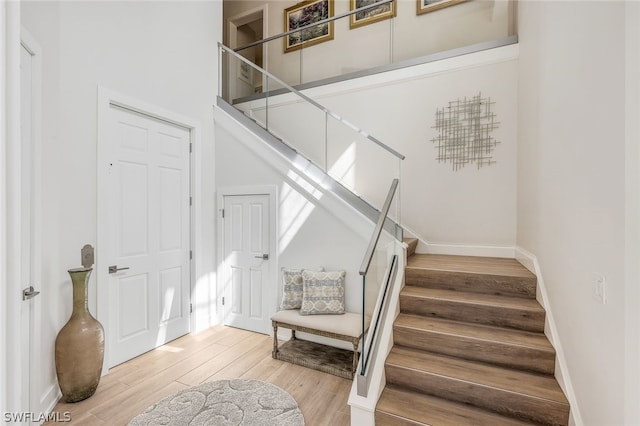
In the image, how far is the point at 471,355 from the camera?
233 centimetres

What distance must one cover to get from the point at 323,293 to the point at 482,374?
1.69 meters

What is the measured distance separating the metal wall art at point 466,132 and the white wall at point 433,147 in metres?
0.06

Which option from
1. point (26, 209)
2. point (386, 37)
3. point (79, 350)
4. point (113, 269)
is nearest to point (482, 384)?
A: point (79, 350)

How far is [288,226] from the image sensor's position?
12.4ft

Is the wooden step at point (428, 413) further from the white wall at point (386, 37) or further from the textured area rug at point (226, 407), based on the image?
the white wall at point (386, 37)

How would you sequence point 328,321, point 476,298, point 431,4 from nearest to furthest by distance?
point 476,298 < point 328,321 < point 431,4

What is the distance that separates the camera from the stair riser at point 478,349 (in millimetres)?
2158

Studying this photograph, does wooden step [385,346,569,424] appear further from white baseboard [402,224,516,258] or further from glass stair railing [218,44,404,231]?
glass stair railing [218,44,404,231]

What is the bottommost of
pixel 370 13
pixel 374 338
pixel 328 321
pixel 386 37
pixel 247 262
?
pixel 328 321

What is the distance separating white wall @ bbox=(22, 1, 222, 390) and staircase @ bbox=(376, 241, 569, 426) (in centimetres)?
275

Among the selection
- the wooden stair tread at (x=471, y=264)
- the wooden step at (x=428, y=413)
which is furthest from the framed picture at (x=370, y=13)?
the wooden step at (x=428, y=413)

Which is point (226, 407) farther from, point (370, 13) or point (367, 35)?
point (370, 13)

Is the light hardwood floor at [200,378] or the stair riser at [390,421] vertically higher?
the stair riser at [390,421]

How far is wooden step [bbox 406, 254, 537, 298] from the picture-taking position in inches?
106
